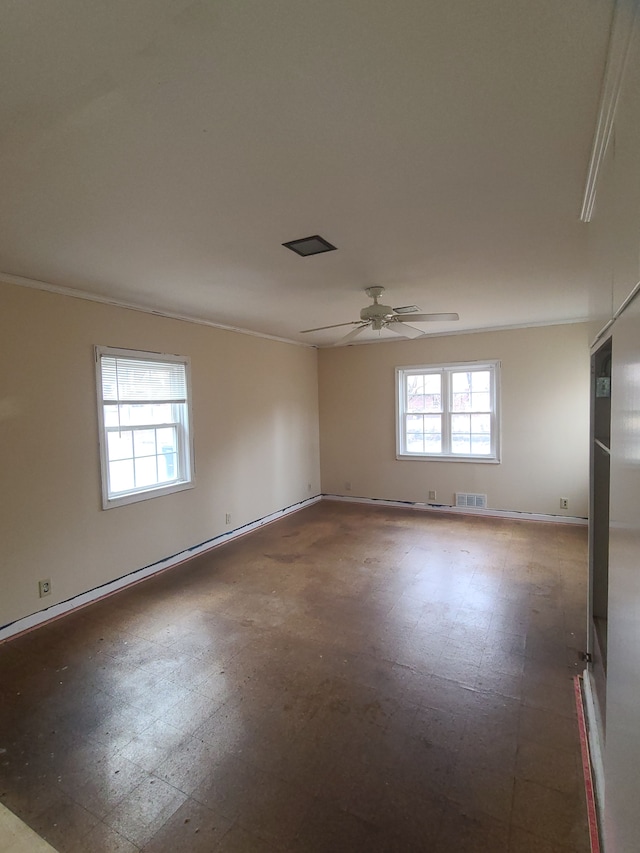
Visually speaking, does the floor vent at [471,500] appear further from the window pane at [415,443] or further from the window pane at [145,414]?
the window pane at [145,414]

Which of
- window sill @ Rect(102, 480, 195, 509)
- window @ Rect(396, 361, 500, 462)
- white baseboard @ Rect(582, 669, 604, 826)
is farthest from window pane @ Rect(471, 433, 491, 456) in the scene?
window sill @ Rect(102, 480, 195, 509)

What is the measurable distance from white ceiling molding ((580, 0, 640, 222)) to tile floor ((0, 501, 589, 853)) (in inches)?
99.0

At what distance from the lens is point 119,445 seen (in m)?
3.76

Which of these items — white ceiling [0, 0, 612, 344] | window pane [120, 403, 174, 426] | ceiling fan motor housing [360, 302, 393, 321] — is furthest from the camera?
window pane [120, 403, 174, 426]

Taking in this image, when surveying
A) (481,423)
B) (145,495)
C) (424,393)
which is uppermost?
(424,393)

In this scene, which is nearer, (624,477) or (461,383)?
(624,477)

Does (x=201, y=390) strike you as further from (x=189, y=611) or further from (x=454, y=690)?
(x=454, y=690)

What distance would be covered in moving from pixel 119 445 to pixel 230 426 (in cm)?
146

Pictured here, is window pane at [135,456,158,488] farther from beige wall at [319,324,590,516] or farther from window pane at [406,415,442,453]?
window pane at [406,415,442,453]

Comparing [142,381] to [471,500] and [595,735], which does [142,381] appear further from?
[471,500]

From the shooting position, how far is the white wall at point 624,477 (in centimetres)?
92

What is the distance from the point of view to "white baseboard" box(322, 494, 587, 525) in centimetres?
520

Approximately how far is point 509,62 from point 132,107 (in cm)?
117

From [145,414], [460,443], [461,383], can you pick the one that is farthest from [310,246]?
[460,443]
